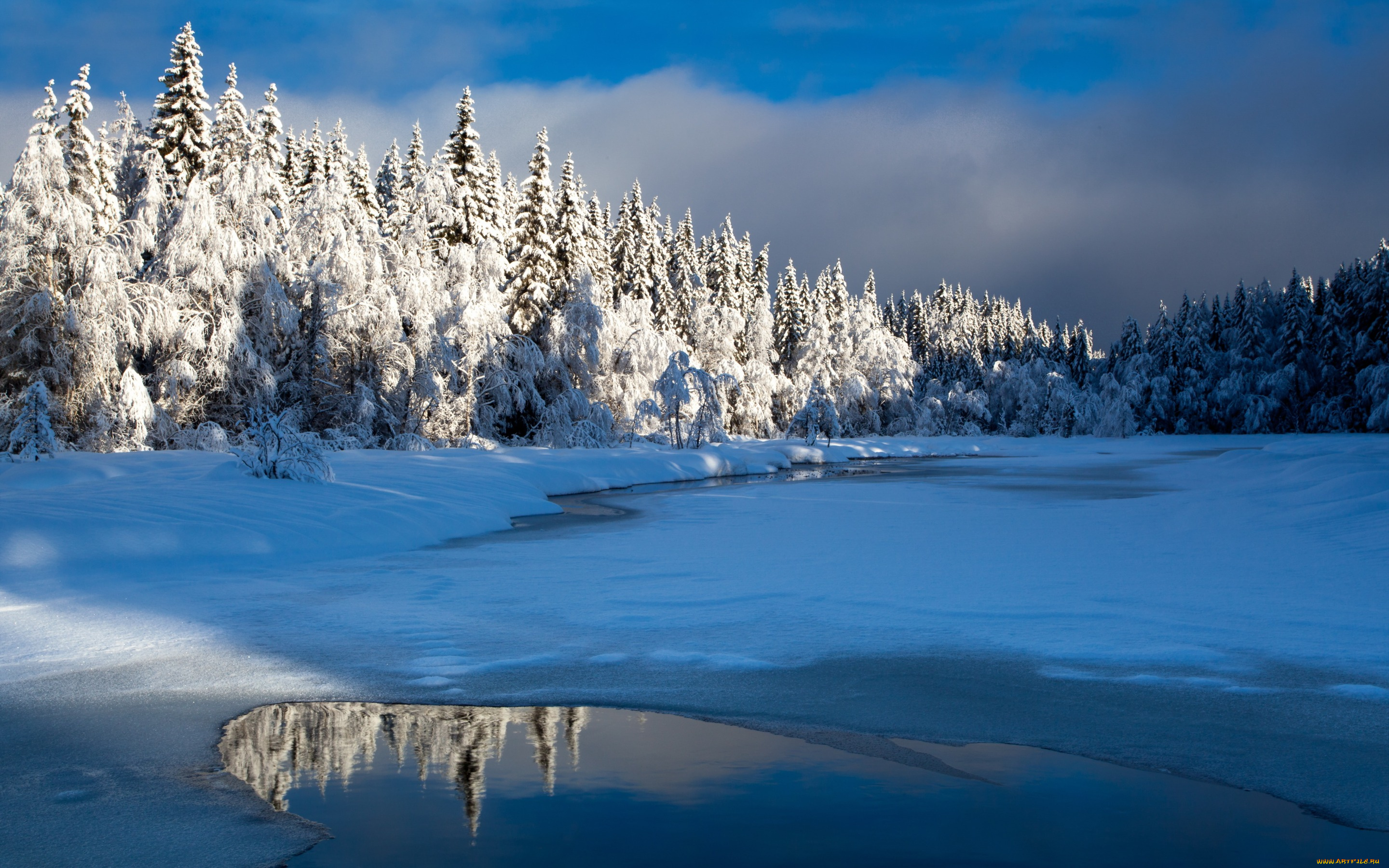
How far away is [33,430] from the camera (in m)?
14.3

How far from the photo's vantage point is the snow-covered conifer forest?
20.8m

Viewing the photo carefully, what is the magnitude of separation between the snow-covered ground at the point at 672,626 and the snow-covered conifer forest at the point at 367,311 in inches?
158

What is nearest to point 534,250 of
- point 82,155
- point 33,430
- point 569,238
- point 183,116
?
point 569,238

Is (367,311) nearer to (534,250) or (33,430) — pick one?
(534,250)

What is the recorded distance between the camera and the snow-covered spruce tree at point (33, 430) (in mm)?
13977

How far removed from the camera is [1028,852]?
3289 mm

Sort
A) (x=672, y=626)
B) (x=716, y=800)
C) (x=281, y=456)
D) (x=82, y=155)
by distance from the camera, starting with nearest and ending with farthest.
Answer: (x=716, y=800) → (x=672, y=626) → (x=281, y=456) → (x=82, y=155)

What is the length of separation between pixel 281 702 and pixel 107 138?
3348 centimetres

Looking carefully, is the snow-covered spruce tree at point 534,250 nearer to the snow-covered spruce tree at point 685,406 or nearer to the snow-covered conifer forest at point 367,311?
the snow-covered conifer forest at point 367,311

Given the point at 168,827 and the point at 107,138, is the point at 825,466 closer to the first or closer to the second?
the point at 107,138

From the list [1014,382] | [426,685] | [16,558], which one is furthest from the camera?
[1014,382]

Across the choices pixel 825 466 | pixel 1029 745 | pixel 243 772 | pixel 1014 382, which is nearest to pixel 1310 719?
pixel 1029 745

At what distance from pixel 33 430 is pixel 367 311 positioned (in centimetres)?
1224

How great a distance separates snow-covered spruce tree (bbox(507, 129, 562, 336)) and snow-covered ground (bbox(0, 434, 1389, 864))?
1994 centimetres
